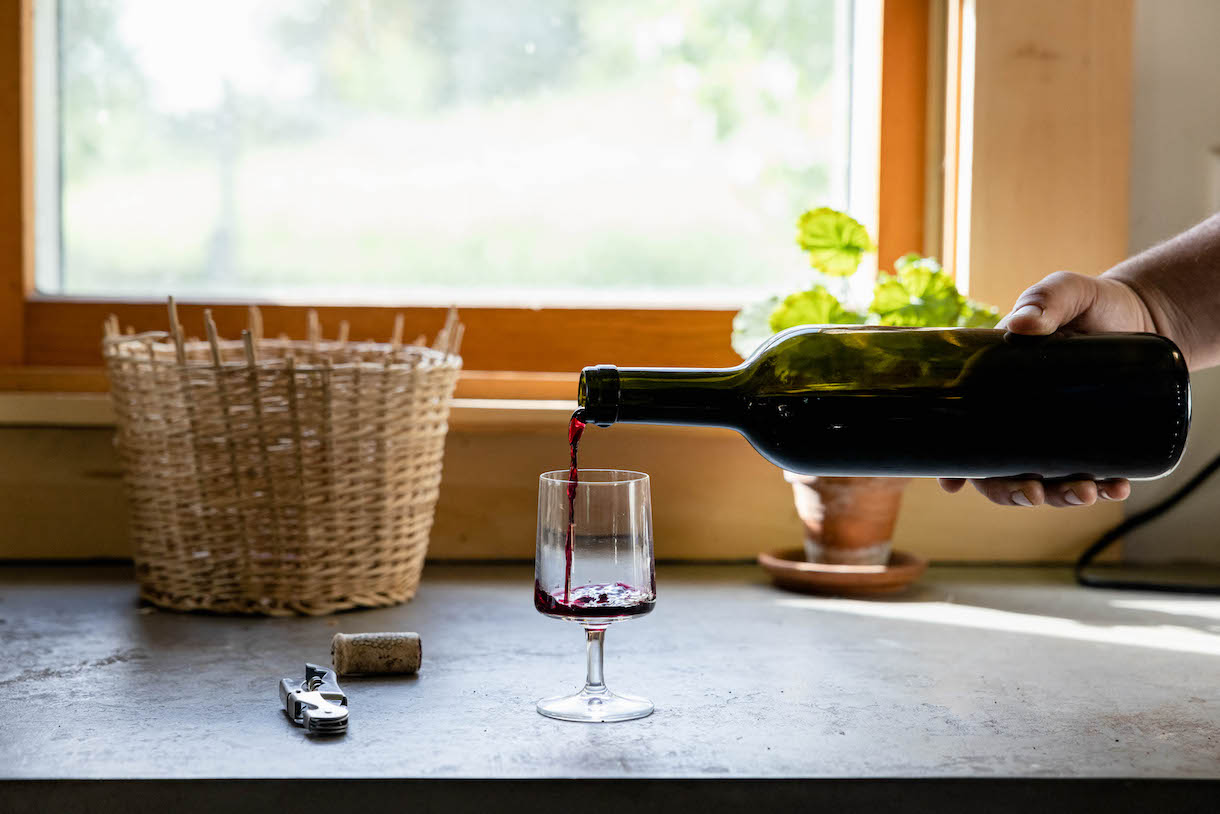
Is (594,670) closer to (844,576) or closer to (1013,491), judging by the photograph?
(1013,491)

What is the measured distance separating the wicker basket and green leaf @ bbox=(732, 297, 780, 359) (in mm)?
335

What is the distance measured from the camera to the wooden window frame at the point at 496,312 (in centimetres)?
158

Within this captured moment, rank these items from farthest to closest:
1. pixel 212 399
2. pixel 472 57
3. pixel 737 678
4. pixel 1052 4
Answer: pixel 472 57 < pixel 1052 4 < pixel 212 399 < pixel 737 678

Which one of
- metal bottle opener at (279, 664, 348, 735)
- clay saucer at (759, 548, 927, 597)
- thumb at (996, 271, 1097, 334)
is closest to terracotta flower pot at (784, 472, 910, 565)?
clay saucer at (759, 548, 927, 597)

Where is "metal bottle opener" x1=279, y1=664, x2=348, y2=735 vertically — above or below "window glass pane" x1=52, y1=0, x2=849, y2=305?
below

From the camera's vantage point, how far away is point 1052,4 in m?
1.52

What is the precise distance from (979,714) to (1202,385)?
83cm

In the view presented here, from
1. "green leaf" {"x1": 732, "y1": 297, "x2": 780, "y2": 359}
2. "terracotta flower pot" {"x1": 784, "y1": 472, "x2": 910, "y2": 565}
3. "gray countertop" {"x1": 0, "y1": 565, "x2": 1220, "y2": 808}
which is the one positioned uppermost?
"green leaf" {"x1": 732, "y1": 297, "x2": 780, "y2": 359}

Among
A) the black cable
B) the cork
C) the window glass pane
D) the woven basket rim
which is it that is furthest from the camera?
the window glass pane

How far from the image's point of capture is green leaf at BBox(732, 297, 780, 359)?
1366mm

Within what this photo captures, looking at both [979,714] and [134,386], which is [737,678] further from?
[134,386]

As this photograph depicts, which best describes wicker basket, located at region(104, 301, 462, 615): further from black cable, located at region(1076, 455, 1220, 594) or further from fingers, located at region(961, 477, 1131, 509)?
black cable, located at region(1076, 455, 1220, 594)

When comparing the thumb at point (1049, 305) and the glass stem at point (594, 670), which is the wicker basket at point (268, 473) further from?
the thumb at point (1049, 305)

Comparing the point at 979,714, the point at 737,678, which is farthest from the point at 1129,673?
the point at 737,678
